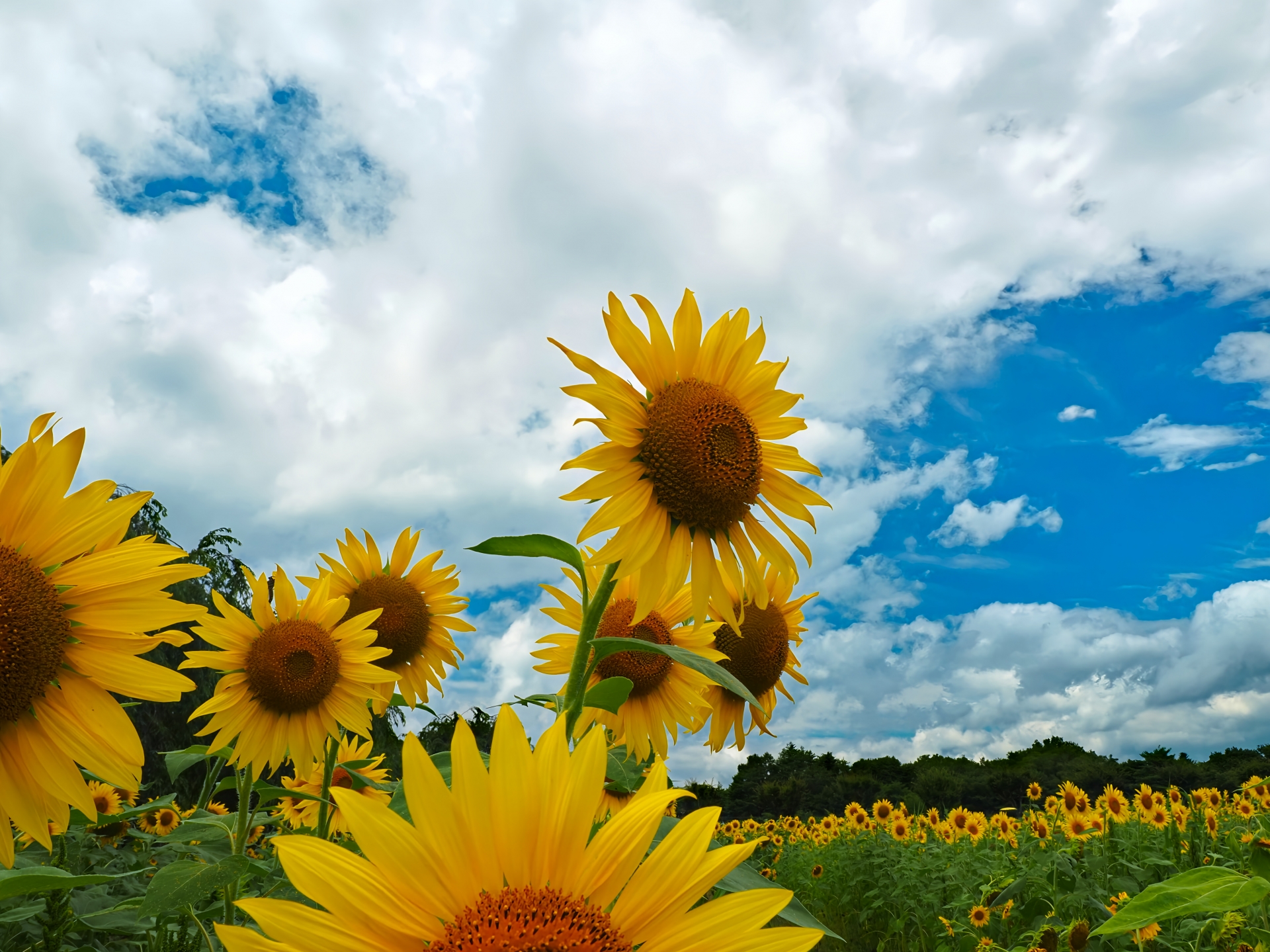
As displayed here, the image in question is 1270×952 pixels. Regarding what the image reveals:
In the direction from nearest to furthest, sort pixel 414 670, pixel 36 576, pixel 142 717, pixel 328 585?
1. pixel 36 576
2. pixel 328 585
3. pixel 414 670
4. pixel 142 717

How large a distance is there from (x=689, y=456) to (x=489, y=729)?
443 centimetres

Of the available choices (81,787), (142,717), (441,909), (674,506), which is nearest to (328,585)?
(81,787)

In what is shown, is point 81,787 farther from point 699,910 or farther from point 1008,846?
point 1008,846

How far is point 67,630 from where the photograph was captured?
88.9 inches

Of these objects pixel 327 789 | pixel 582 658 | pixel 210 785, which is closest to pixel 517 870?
pixel 582 658

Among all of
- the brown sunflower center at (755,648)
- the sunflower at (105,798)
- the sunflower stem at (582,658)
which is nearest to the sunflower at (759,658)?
the brown sunflower center at (755,648)

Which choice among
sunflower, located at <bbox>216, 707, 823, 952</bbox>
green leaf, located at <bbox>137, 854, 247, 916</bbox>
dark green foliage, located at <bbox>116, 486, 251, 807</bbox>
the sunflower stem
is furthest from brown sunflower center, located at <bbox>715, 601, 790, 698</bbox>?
dark green foliage, located at <bbox>116, 486, 251, 807</bbox>

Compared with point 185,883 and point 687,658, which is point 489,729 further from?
point 687,658

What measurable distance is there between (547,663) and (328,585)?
1.70 meters

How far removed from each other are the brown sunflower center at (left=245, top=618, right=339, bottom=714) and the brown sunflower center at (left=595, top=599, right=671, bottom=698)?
1547 mm

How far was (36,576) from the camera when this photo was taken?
219 centimetres

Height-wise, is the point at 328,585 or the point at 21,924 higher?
the point at 328,585

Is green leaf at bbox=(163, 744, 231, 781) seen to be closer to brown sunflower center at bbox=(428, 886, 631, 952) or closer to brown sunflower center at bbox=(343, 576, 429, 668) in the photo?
brown sunflower center at bbox=(343, 576, 429, 668)

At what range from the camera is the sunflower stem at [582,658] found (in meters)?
1.85
